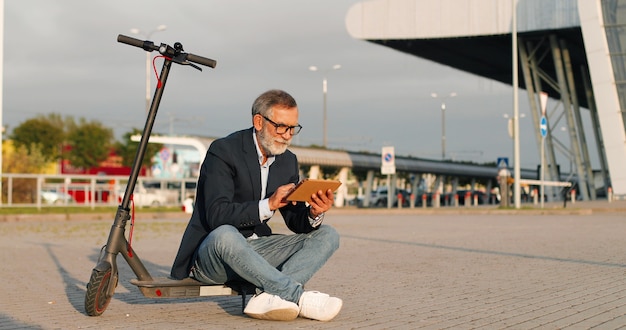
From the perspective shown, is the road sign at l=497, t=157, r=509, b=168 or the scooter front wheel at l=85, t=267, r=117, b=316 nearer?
the scooter front wheel at l=85, t=267, r=117, b=316

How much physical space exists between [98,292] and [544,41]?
159 feet

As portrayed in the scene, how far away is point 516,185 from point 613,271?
28.3m

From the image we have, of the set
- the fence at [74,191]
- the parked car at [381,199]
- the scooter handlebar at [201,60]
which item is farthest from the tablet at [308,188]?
the parked car at [381,199]

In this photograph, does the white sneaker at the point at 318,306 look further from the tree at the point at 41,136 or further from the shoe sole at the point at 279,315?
the tree at the point at 41,136

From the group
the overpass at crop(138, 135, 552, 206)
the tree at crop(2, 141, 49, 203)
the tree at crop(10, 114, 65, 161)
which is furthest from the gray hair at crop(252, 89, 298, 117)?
the tree at crop(10, 114, 65, 161)

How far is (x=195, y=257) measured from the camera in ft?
20.4

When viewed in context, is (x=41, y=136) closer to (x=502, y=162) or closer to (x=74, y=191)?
(x=74, y=191)

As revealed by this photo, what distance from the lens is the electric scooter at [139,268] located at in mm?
6066

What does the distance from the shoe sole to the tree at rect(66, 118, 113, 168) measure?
275ft

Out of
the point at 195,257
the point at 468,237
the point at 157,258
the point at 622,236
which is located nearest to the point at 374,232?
the point at 468,237

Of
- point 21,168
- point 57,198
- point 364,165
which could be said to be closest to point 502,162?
point 57,198

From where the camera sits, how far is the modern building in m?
41.3

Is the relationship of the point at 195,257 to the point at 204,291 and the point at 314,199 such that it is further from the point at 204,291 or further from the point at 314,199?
the point at 314,199

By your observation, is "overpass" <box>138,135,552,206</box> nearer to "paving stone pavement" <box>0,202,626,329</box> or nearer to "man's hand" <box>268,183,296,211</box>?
"paving stone pavement" <box>0,202,626,329</box>
